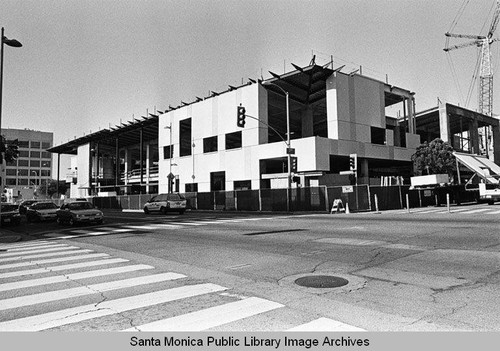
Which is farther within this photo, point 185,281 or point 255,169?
point 255,169

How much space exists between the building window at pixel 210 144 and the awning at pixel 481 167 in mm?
26965

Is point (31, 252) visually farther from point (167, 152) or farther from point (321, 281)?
point (167, 152)

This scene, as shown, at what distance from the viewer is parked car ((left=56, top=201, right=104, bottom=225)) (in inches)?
842

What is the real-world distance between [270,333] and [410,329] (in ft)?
5.08

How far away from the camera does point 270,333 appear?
3938 millimetres

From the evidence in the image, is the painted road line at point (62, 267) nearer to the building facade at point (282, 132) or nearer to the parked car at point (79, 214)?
the parked car at point (79, 214)

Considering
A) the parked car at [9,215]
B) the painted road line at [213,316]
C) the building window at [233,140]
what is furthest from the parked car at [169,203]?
the painted road line at [213,316]

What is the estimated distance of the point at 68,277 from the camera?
7.24 m

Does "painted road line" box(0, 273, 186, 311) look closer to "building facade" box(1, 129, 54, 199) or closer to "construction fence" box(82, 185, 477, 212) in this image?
"construction fence" box(82, 185, 477, 212)

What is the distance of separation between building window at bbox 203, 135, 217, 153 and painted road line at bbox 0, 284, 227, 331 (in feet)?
135

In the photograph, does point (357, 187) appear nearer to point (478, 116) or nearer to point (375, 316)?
point (375, 316)

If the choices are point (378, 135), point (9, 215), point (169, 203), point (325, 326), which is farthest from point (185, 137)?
point (325, 326)

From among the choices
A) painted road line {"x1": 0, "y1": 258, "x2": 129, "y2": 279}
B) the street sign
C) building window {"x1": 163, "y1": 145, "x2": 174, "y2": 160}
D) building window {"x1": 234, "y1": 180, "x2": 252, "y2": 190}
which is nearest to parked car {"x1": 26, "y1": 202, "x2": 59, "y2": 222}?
painted road line {"x1": 0, "y1": 258, "x2": 129, "y2": 279}

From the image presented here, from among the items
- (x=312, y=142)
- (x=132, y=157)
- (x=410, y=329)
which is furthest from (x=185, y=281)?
(x=132, y=157)
